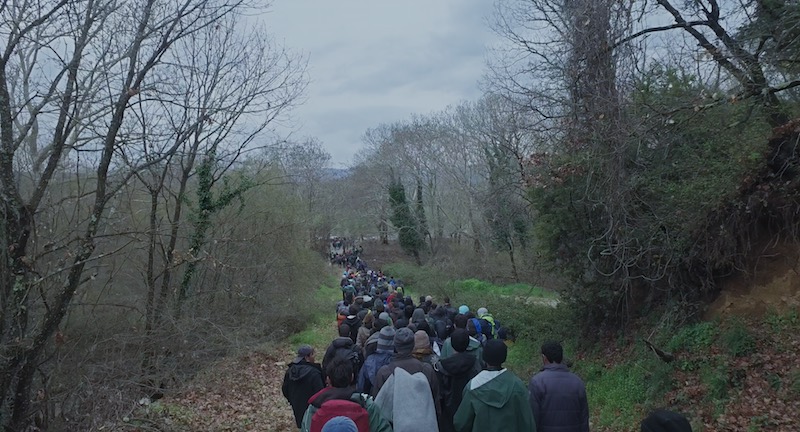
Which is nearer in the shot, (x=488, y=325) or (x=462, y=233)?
(x=488, y=325)

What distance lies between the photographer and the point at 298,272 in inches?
1037

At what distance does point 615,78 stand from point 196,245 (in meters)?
10.7

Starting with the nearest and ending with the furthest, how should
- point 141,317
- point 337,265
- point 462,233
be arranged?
point 141,317 → point 462,233 → point 337,265

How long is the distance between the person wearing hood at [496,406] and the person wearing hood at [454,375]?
43.7 inches

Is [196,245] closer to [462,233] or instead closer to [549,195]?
[549,195]

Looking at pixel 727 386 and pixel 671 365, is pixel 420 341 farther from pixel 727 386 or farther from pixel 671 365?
pixel 671 365

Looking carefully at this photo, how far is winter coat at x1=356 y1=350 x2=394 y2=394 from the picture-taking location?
23.9ft

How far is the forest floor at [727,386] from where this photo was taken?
836 centimetres

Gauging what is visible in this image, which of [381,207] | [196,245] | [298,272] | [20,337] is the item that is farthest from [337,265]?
[20,337]

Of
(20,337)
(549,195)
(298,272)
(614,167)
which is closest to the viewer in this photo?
(20,337)

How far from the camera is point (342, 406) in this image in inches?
196

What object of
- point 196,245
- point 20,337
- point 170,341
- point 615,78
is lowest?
point 170,341

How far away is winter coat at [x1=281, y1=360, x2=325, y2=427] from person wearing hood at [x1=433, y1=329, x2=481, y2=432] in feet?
5.46

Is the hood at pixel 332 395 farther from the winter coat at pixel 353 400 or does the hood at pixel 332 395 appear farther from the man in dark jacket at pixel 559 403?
the man in dark jacket at pixel 559 403
